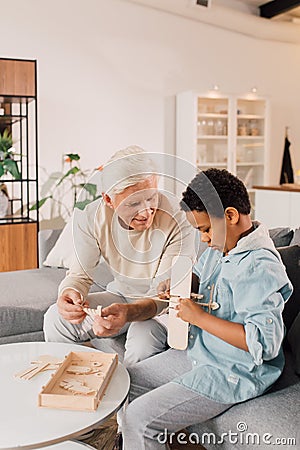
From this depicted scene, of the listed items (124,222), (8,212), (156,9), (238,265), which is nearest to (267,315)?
(238,265)

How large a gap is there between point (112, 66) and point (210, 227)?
160 inches

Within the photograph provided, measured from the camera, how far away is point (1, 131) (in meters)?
4.80

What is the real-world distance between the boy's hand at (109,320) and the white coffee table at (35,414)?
0.13 metres

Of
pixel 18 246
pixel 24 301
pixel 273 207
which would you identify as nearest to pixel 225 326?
pixel 24 301

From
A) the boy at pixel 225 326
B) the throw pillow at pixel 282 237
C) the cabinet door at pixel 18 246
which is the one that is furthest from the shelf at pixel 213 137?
the boy at pixel 225 326

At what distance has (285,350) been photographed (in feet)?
6.73

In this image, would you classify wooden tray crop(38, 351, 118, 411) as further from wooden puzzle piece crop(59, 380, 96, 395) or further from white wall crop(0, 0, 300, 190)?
white wall crop(0, 0, 300, 190)

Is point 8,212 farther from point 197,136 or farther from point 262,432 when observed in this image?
point 262,432

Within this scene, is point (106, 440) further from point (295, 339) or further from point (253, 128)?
point (253, 128)

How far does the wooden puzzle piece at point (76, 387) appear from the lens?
1471mm

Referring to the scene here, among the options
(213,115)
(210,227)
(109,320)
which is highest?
(213,115)

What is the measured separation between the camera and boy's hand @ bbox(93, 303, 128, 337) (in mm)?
1749

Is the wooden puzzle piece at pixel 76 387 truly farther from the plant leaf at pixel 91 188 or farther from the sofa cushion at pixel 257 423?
the plant leaf at pixel 91 188

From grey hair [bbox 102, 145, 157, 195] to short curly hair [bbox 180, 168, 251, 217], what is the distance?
5.2 inches
